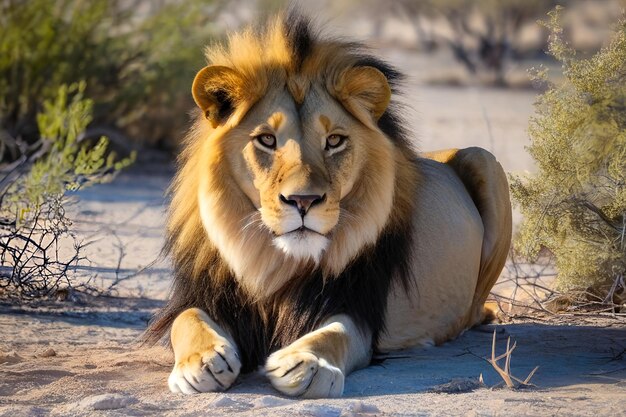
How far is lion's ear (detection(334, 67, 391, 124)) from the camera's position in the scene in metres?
4.24

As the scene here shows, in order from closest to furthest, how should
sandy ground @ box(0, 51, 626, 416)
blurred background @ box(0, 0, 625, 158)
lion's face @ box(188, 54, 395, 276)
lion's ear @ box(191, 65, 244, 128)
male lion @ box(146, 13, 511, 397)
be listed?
sandy ground @ box(0, 51, 626, 416) < male lion @ box(146, 13, 511, 397) < lion's face @ box(188, 54, 395, 276) < lion's ear @ box(191, 65, 244, 128) < blurred background @ box(0, 0, 625, 158)

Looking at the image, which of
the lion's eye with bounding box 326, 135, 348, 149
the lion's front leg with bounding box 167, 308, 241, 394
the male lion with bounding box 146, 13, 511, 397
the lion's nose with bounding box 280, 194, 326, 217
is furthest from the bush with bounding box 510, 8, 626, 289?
the lion's front leg with bounding box 167, 308, 241, 394

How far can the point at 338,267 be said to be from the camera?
4.25m

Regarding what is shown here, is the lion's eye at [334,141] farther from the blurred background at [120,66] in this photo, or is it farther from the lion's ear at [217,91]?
the blurred background at [120,66]

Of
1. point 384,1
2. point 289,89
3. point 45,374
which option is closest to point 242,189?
point 289,89

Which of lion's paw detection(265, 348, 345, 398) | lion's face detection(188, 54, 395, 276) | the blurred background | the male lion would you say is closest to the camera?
lion's paw detection(265, 348, 345, 398)

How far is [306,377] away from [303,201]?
589mm

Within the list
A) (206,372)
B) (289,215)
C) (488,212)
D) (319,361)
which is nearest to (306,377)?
(319,361)

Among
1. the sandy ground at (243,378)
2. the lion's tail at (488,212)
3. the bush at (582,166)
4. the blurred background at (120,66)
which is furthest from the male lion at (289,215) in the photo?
the blurred background at (120,66)

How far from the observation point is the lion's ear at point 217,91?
13.6 ft

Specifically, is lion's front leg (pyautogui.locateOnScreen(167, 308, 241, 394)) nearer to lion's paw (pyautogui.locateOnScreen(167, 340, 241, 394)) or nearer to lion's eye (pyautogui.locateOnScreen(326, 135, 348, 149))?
lion's paw (pyautogui.locateOnScreen(167, 340, 241, 394))

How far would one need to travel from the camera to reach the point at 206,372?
3842mm

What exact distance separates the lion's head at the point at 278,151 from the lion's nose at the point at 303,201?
0.09 meters

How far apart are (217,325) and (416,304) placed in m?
0.98
